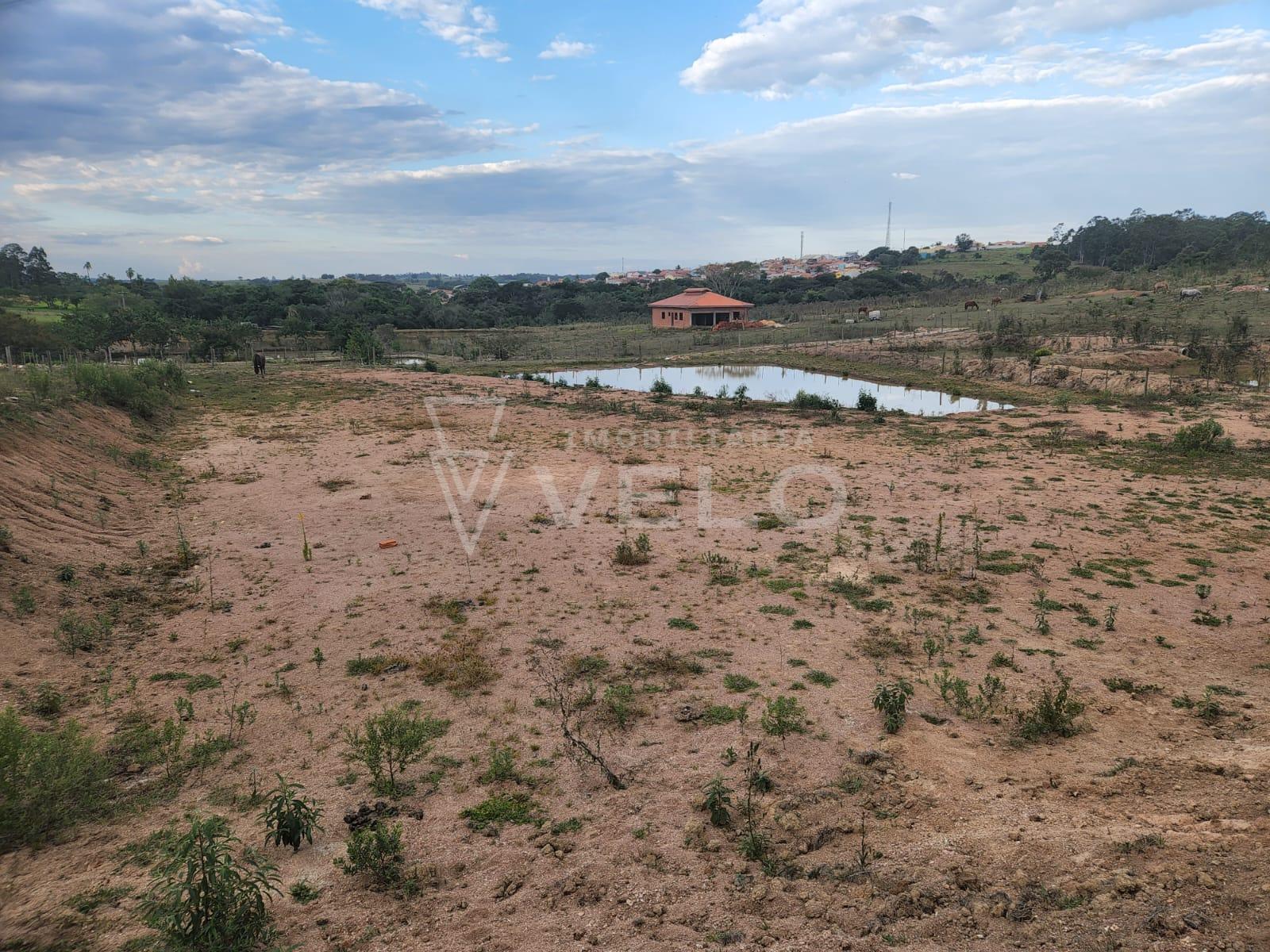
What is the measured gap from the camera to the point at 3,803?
380 centimetres

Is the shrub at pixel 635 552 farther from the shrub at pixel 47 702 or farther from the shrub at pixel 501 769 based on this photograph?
the shrub at pixel 47 702

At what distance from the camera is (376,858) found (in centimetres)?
360

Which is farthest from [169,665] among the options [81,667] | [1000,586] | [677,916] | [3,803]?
[1000,586]

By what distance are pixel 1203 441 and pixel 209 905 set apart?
1630 centimetres

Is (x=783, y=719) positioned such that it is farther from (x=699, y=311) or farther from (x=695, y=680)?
(x=699, y=311)

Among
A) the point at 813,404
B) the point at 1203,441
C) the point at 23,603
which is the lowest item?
the point at 23,603

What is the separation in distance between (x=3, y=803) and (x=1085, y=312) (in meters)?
39.8

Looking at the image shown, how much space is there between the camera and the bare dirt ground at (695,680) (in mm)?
3260

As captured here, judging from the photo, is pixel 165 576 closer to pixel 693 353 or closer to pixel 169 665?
pixel 169 665

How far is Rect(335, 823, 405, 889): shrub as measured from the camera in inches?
140

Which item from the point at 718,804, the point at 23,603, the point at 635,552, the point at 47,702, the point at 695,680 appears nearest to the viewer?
the point at 718,804

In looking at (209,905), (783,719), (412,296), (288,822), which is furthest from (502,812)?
(412,296)

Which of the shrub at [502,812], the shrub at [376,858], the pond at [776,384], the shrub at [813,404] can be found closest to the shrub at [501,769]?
the shrub at [502,812]

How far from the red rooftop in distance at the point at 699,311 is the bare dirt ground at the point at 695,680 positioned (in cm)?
3730
